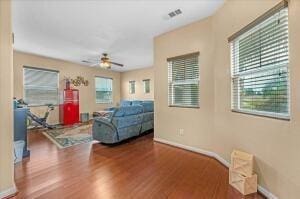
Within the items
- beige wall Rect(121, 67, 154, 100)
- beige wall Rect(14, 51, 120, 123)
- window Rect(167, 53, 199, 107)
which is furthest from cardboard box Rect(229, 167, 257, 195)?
beige wall Rect(14, 51, 120, 123)

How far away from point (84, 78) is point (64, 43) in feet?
10.3

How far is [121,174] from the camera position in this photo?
2.49 metres

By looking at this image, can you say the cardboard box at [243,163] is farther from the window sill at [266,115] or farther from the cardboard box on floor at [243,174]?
the window sill at [266,115]

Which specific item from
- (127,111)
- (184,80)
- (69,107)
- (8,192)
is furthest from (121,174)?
(69,107)

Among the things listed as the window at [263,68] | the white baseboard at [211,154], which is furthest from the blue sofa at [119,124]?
the window at [263,68]

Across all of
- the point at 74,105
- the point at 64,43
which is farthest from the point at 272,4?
the point at 74,105

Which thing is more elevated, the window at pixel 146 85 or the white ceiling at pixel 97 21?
the white ceiling at pixel 97 21

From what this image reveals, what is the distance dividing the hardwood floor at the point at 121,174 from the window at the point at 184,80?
1116mm

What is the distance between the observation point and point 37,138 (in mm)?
4684

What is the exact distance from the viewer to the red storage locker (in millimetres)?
6656

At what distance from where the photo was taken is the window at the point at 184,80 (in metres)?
3.55

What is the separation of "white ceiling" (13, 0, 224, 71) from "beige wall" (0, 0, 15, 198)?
3.19 feet

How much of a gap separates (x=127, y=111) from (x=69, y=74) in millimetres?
4347

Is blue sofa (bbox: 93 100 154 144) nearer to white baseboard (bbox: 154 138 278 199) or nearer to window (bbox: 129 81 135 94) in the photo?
white baseboard (bbox: 154 138 278 199)
